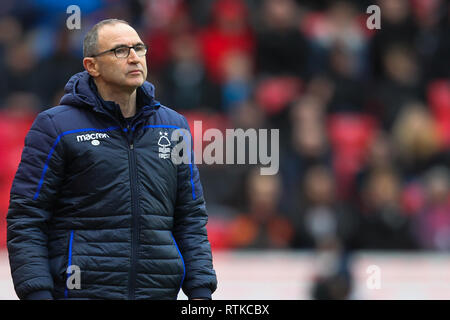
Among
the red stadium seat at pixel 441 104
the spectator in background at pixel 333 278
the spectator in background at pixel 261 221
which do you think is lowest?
the spectator in background at pixel 333 278

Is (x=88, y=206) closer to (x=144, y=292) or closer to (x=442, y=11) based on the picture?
(x=144, y=292)

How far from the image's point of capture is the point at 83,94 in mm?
3992

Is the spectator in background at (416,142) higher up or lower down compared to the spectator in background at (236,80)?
lower down

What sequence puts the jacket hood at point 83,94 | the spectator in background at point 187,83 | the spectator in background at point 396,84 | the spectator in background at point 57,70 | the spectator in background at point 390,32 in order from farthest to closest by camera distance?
the spectator in background at point 390,32, the spectator in background at point 396,84, the spectator in background at point 187,83, the spectator in background at point 57,70, the jacket hood at point 83,94

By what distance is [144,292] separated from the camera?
3.87 meters

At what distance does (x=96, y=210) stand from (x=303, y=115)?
6490 millimetres

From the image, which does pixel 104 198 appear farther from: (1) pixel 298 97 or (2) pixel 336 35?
(2) pixel 336 35

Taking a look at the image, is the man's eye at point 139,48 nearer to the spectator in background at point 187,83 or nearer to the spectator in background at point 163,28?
the spectator in background at point 187,83

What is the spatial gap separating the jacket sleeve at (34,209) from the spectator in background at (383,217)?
18.0 feet

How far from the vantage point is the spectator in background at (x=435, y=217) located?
9.38 m

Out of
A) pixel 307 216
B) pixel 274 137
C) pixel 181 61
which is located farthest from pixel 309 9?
pixel 307 216

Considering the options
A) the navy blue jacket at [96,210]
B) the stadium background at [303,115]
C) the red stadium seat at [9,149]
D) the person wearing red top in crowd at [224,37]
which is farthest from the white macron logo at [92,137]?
the person wearing red top in crowd at [224,37]

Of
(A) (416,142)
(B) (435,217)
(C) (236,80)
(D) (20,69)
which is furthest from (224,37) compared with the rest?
(B) (435,217)
